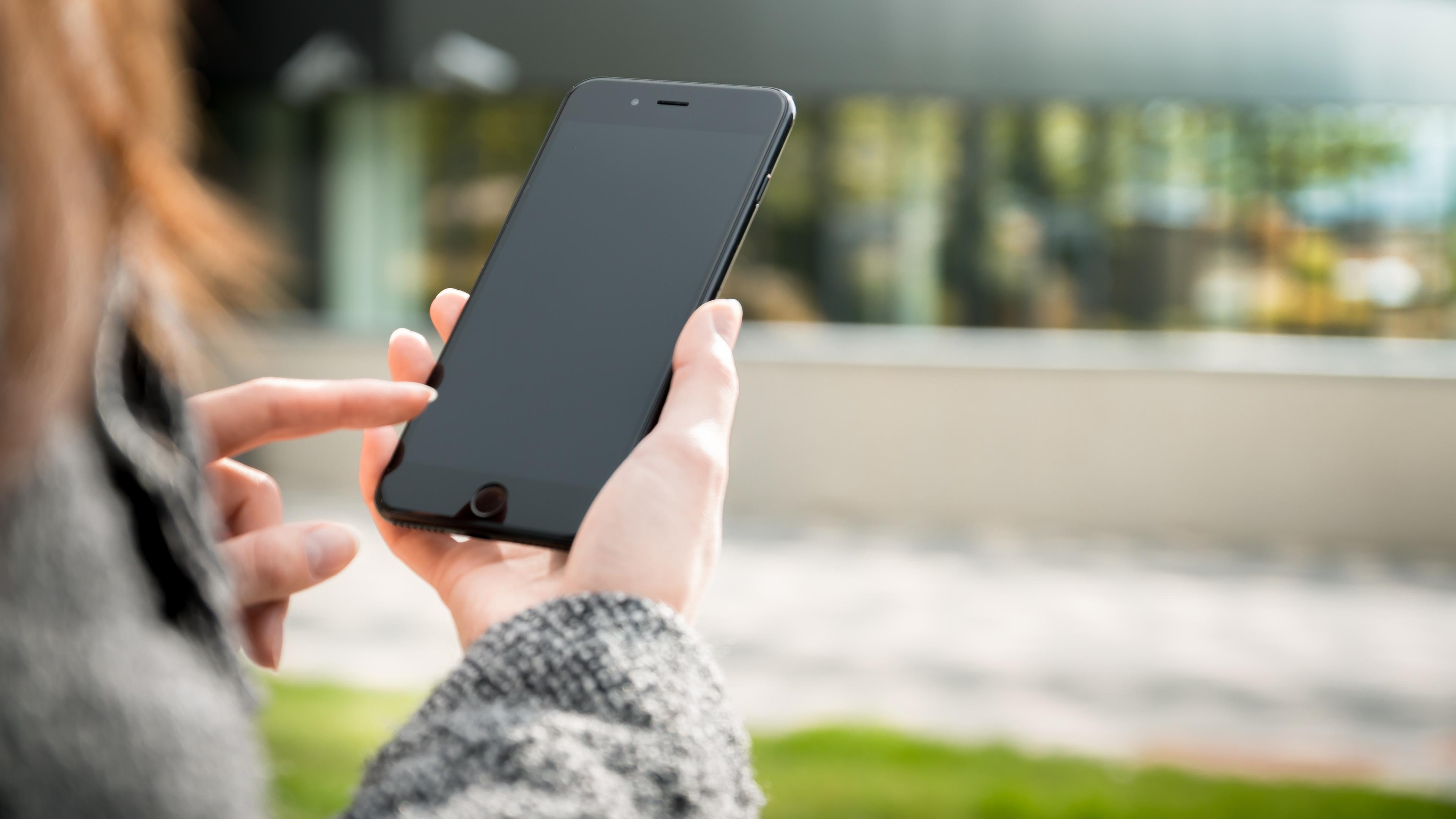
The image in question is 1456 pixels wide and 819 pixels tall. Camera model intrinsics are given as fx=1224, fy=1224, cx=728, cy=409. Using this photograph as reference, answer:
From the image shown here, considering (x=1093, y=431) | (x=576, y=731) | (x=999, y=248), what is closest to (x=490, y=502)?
(x=576, y=731)

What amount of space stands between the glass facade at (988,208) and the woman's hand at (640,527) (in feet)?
28.4

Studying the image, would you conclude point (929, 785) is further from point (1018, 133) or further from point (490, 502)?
point (1018, 133)

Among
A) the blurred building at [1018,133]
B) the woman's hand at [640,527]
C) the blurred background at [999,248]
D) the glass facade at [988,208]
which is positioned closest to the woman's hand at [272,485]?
the woman's hand at [640,527]

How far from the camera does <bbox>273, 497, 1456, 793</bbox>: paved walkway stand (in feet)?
15.9

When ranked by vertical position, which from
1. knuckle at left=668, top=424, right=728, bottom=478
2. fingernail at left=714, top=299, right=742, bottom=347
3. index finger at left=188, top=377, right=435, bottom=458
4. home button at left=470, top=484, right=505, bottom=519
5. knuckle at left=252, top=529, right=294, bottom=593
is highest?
fingernail at left=714, top=299, right=742, bottom=347

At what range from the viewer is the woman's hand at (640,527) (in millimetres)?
1135

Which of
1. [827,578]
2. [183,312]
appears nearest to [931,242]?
[827,578]

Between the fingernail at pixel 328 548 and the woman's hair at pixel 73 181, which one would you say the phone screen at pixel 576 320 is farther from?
the woman's hair at pixel 73 181

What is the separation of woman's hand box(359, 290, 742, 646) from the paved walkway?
261cm

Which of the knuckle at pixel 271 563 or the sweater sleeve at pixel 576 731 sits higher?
the sweater sleeve at pixel 576 731

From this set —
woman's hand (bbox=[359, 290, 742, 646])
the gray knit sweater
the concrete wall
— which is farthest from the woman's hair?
the concrete wall

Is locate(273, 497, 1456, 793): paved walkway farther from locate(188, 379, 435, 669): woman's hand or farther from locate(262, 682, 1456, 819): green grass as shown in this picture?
locate(188, 379, 435, 669): woman's hand

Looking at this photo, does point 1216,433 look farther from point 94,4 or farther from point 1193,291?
point 94,4

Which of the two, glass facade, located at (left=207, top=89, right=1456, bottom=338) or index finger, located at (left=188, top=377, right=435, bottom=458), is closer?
index finger, located at (left=188, top=377, right=435, bottom=458)
